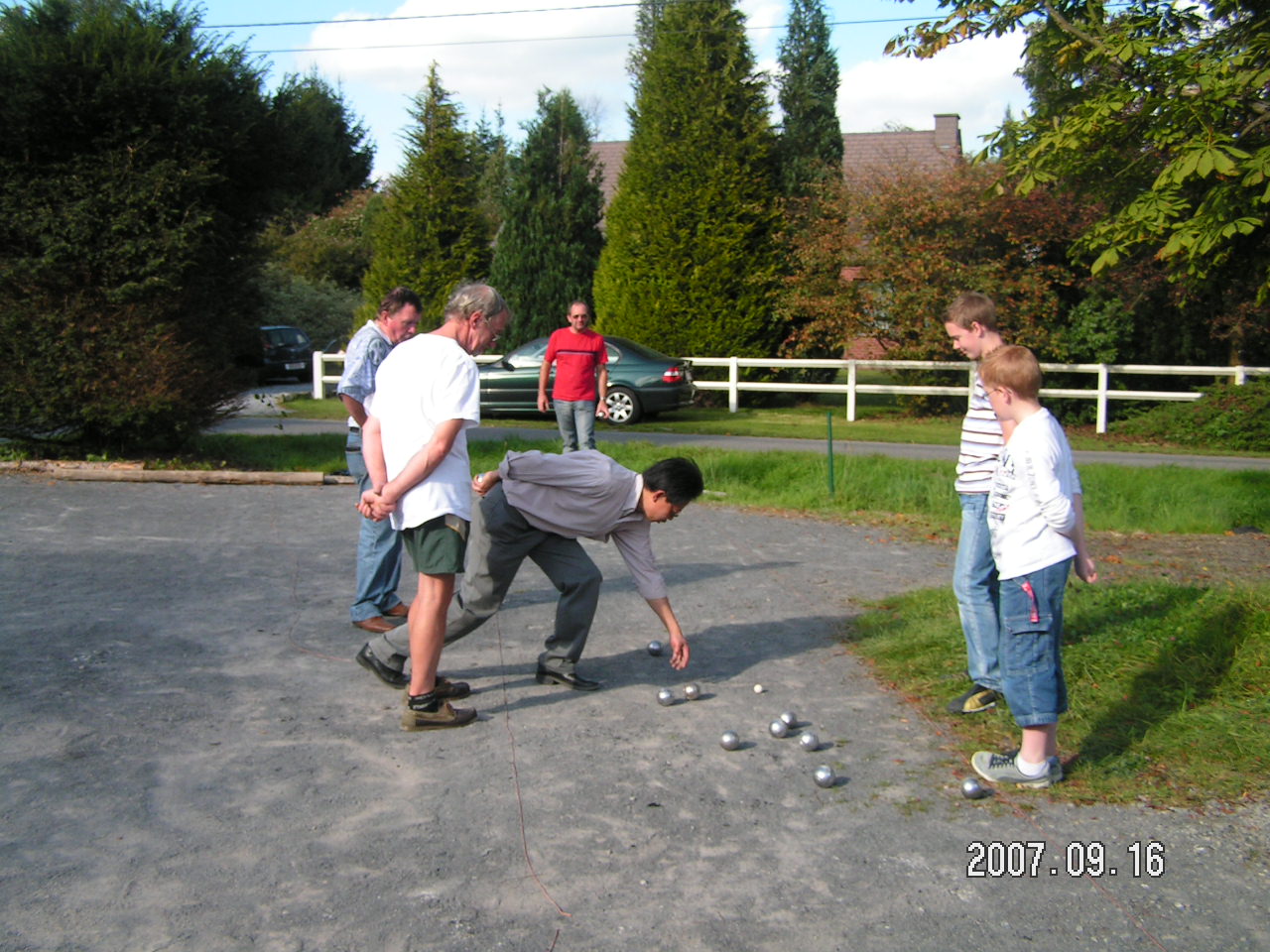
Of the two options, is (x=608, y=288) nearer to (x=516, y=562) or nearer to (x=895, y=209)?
(x=895, y=209)

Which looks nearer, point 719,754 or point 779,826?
point 779,826

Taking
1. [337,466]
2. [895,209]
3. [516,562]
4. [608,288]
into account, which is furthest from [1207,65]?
[608,288]

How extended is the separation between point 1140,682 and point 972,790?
156cm

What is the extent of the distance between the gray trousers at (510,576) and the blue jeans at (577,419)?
19.1 feet

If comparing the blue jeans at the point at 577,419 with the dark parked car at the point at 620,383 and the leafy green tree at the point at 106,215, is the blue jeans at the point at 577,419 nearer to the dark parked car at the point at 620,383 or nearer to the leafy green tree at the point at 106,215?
the leafy green tree at the point at 106,215

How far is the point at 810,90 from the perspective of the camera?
29.3m

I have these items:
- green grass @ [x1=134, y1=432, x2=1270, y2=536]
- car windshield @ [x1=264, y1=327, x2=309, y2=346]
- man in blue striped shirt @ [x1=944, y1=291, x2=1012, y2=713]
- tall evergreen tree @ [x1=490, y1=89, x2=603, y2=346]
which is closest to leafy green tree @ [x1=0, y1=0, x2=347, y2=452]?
green grass @ [x1=134, y1=432, x2=1270, y2=536]

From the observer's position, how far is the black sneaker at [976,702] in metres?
5.25

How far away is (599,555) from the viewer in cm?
862

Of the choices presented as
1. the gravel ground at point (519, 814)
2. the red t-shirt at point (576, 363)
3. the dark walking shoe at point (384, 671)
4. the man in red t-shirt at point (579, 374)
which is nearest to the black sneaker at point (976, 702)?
the gravel ground at point (519, 814)

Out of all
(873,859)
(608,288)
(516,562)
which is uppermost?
(608,288)

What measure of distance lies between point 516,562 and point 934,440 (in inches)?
530

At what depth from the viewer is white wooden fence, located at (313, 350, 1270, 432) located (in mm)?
19688
